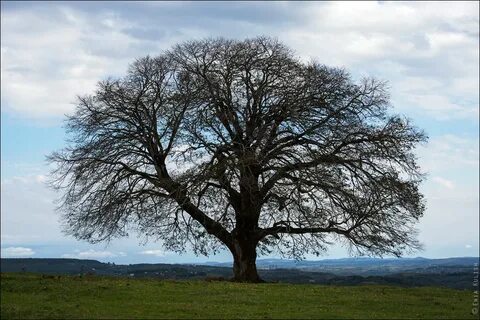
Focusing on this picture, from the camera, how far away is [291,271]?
53.9 m

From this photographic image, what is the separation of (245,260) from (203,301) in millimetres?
11846

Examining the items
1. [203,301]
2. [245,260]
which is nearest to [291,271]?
[245,260]

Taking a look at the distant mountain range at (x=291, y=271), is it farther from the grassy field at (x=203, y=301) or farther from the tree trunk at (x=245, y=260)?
the grassy field at (x=203, y=301)

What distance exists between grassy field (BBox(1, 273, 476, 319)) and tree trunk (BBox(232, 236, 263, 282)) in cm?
633

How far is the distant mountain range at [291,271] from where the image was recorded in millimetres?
36325

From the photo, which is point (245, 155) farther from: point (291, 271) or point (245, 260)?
point (291, 271)

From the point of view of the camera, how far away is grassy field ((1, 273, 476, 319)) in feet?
62.5

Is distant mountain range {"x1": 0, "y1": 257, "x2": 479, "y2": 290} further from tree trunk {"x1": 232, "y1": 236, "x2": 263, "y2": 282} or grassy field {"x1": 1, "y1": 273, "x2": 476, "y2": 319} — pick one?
grassy field {"x1": 1, "y1": 273, "x2": 476, "y2": 319}

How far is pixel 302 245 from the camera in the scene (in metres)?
33.2

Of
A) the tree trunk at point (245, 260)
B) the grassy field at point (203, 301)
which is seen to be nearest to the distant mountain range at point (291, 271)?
the tree trunk at point (245, 260)

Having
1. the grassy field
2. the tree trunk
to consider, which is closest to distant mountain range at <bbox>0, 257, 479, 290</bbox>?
the tree trunk

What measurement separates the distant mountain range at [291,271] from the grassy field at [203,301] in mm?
6677

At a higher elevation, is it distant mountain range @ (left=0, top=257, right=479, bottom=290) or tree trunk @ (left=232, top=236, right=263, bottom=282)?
tree trunk @ (left=232, top=236, right=263, bottom=282)

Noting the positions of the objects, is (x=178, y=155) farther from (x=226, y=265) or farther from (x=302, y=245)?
(x=226, y=265)
